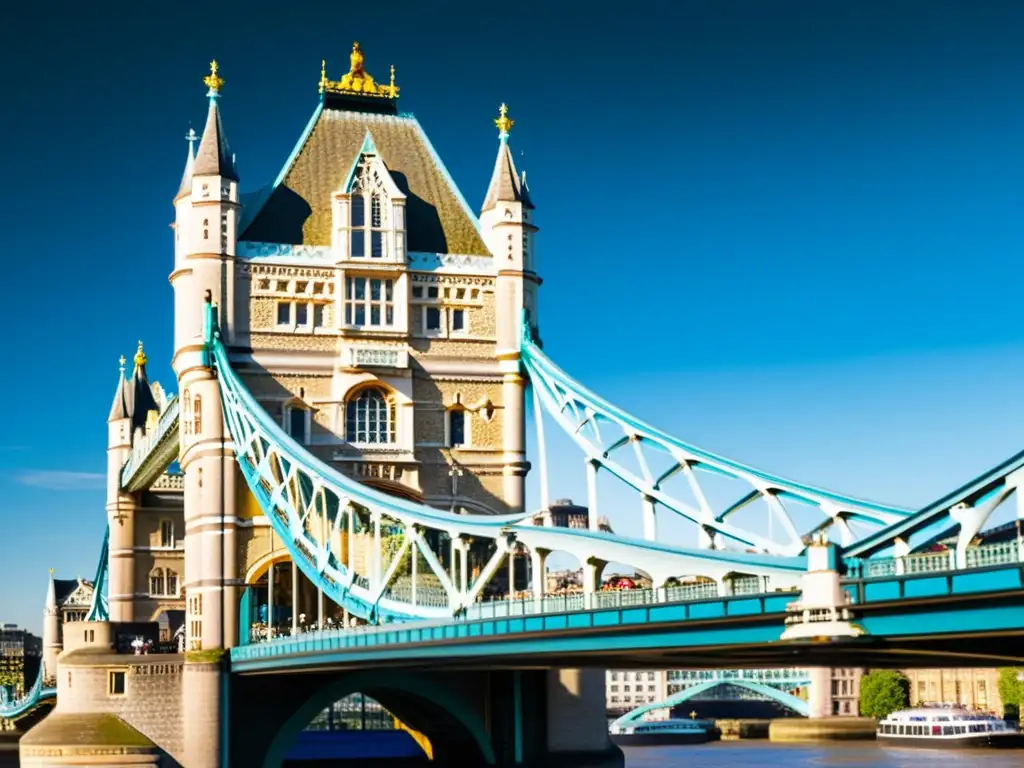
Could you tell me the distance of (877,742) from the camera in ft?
403

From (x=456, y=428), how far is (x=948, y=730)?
179 feet

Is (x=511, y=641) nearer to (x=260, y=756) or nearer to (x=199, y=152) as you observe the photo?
(x=260, y=756)

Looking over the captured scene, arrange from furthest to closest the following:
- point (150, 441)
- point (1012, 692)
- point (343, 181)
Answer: point (1012, 692) → point (150, 441) → point (343, 181)

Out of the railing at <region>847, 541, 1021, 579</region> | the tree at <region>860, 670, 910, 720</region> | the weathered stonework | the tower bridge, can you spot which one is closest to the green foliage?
the tower bridge

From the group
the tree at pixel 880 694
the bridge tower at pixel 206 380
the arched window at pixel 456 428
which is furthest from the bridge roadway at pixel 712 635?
the tree at pixel 880 694

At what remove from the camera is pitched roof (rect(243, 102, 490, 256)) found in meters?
70.2

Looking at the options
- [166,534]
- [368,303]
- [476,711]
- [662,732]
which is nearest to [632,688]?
[662,732]

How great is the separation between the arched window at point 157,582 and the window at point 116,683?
2908 cm

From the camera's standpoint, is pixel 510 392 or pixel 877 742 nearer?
pixel 510 392

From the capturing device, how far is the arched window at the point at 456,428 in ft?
230

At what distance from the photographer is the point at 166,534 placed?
96875mm

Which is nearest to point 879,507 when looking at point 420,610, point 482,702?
point 420,610

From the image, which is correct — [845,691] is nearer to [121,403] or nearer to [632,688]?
[632,688]

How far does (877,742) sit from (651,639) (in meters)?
84.3
